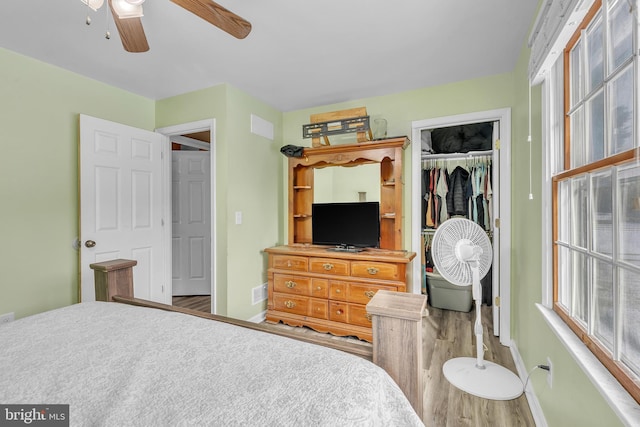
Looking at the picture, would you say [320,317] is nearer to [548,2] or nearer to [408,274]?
[408,274]

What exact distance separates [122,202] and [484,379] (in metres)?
3.27

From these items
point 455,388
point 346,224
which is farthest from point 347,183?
point 455,388

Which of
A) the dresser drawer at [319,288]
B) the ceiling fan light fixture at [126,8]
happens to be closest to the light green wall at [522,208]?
the dresser drawer at [319,288]

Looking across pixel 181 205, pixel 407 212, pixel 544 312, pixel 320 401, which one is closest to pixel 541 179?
pixel 544 312

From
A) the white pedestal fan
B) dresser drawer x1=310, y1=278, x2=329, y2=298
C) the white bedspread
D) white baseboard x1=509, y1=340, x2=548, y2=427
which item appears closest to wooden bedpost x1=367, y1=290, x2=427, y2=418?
the white bedspread

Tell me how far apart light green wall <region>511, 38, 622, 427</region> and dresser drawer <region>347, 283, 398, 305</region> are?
1.02 m

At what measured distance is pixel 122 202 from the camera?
2.65m

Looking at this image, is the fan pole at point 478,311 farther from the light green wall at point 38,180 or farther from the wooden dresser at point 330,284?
the light green wall at point 38,180

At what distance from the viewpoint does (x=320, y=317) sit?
108 inches

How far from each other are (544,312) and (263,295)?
2465mm

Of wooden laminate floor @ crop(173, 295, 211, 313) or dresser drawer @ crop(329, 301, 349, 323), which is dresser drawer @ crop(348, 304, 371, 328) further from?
wooden laminate floor @ crop(173, 295, 211, 313)

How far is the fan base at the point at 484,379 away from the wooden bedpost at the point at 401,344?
1297 millimetres

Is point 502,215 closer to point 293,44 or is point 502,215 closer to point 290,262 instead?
point 290,262

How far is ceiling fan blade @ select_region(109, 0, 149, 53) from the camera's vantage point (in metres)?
1.28
